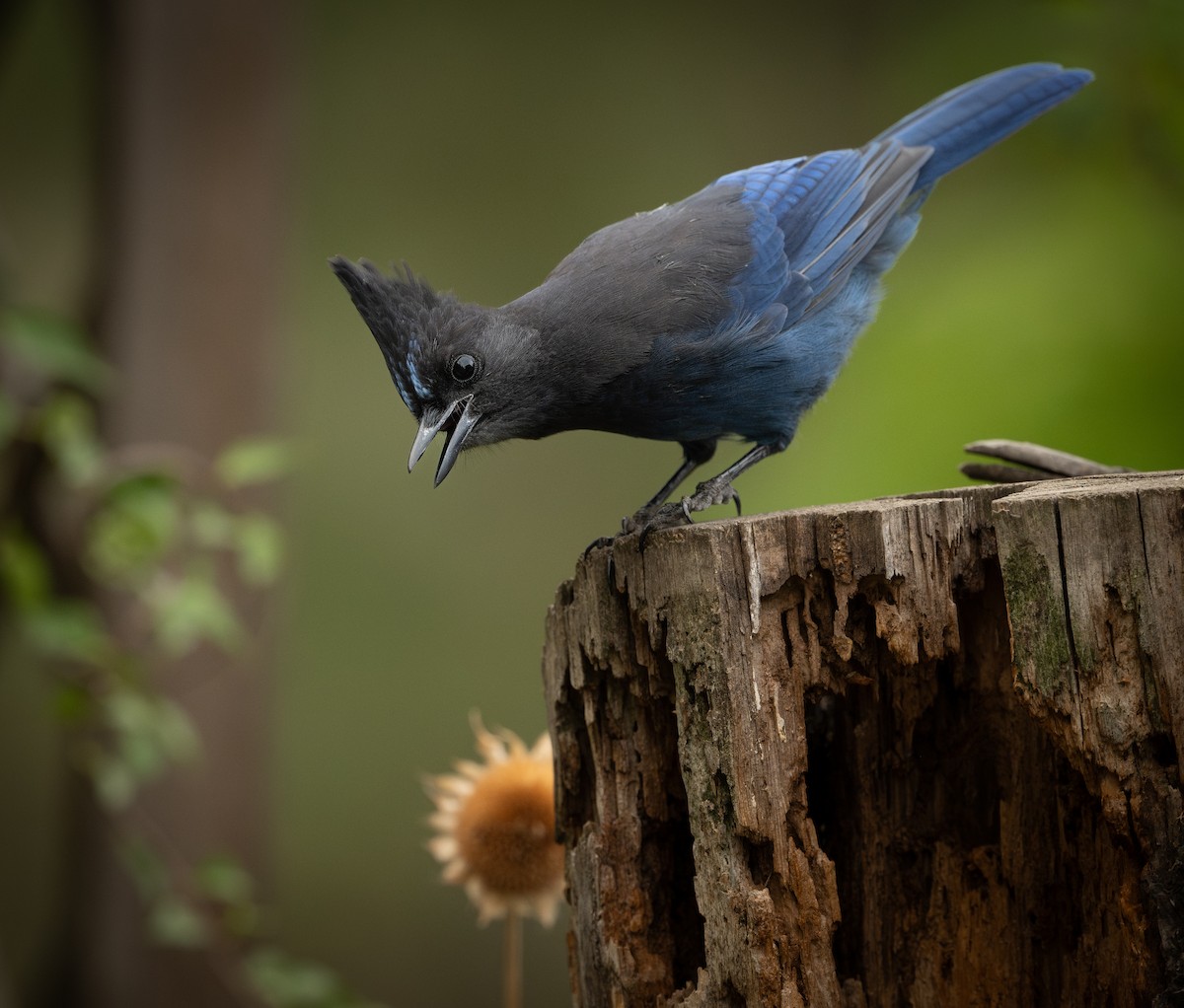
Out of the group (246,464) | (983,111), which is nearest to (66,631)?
(246,464)

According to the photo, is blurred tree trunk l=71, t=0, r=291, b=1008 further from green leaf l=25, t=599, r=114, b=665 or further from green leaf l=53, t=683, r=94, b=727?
green leaf l=25, t=599, r=114, b=665

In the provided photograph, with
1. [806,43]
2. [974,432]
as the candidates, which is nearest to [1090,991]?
[974,432]

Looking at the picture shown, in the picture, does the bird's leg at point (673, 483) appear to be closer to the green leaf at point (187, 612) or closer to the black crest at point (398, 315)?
the black crest at point (398, 315)

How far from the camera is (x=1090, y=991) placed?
6.05ft

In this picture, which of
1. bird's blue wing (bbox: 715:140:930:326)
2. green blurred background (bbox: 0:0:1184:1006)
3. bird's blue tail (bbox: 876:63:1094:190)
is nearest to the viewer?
bird's blue wing (bbox: 715:140:930:326)

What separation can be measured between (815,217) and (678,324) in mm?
715

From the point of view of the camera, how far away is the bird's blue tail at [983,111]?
3.52 m

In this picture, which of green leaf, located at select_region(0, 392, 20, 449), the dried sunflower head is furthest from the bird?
green leaf, located at select_region(0, 392, 20, 449)

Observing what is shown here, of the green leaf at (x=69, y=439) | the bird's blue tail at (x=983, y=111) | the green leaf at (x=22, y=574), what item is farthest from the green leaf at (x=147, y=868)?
the bird's blue tail at (x=983, y=111)

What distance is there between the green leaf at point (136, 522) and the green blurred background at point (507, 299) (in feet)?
4.61

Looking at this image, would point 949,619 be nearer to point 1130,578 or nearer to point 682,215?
point 1130,578

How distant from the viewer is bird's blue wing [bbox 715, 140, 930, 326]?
2998 millimetres

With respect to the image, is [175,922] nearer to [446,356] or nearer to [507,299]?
[446,356]

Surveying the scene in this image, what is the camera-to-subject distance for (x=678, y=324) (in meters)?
2.74
